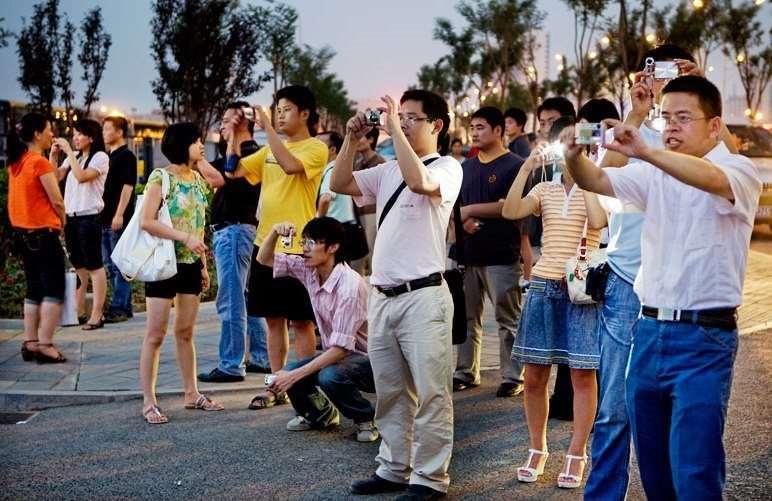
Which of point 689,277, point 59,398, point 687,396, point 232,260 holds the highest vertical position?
point 689,277

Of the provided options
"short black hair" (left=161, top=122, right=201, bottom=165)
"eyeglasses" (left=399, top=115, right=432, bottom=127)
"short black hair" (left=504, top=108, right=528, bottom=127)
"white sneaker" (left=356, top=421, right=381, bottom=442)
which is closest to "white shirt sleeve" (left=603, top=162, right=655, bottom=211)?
"eyeglasses" (left=399, top=115, right=432, bottom=127)

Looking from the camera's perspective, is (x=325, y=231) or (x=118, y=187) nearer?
(x=325, y=231)

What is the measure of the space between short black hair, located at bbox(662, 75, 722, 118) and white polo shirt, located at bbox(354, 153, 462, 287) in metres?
1.52

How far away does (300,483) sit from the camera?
5.30 meters

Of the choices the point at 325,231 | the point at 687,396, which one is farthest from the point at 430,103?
the point at 687,396

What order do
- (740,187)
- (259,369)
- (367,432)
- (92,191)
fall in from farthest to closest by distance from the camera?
(92,191) < (259,369) < (367,432) < (740,187)

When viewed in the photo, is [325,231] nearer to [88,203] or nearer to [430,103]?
[430,103]

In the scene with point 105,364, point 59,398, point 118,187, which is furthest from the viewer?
point 118,187

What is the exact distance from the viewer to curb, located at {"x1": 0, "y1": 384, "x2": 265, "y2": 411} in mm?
7203

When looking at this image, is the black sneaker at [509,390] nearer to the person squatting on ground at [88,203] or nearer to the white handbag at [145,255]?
the white handbag at [145,255]

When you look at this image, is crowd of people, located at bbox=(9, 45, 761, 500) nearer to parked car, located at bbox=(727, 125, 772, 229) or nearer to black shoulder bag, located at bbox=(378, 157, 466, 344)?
black shoulder bag, located at bbox=(378, 157, 466, 344)

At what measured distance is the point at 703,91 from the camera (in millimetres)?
3607

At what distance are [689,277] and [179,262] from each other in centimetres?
395

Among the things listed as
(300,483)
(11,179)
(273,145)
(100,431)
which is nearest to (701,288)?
(300,483)
